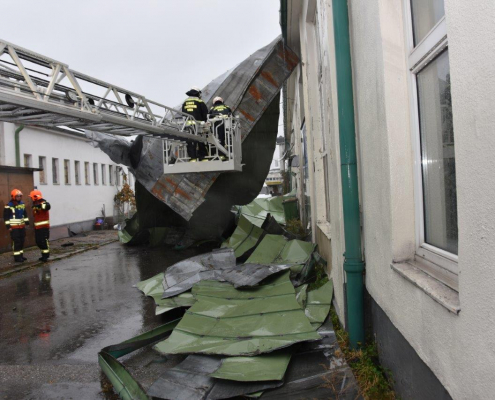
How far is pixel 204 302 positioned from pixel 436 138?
3.54 m

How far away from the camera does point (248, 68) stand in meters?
11.0

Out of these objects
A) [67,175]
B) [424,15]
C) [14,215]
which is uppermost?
[67,175]

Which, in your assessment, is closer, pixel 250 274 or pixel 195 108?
pixel 250 274

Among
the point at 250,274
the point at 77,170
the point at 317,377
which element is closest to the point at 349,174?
the point at 317,377

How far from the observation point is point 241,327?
4.29 metres

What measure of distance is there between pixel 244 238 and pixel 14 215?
598 centimetres

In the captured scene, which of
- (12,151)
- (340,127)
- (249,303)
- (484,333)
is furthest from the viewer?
(12,151)

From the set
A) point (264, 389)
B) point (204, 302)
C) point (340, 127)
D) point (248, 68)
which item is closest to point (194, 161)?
point (248, 68)

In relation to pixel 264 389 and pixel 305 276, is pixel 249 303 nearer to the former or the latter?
pixel 305 276

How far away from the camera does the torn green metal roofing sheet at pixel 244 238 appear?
8.95 metres

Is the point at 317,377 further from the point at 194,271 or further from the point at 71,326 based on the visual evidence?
the point at 194,271

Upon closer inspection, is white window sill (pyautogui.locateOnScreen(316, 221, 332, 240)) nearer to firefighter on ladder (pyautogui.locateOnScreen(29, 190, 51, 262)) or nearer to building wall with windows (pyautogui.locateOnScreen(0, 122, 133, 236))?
firefighter on ladder (pyautogui.locateOnScreen(29, 190, 51, 262))

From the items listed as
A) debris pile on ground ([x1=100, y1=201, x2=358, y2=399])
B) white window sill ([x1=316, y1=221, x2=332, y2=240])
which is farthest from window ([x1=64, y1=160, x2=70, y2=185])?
white window sill ([x1=316, y1=221, x2=332, y2=240])

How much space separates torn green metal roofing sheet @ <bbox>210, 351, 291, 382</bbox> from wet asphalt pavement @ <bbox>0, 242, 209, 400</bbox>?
0.85 metres
